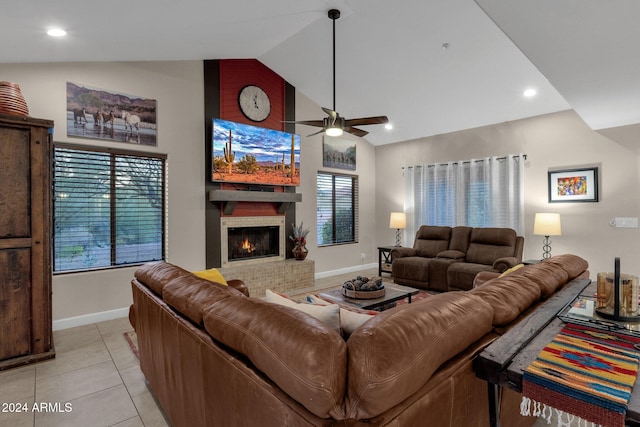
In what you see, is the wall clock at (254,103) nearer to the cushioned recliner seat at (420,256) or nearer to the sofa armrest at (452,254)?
the cushioned recliner seat at (420,256)

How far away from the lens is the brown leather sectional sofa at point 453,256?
4676 millimetres

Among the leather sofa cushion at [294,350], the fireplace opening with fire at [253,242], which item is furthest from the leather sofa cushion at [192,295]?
the fireplace opening with fire at [253,242]

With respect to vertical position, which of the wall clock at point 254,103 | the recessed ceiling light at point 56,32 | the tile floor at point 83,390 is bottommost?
the tile floor at point 83,390

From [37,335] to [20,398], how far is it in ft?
2.15

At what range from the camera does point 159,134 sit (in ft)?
13.8

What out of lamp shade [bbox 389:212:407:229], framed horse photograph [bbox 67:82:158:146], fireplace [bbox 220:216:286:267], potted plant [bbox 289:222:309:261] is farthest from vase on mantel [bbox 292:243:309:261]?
framed horse photograph [bbox 67:82:158:146]

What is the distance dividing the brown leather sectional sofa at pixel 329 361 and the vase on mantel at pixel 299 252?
3.64m

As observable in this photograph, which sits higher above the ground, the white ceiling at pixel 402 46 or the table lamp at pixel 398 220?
the white ceiling at pixel 402 46

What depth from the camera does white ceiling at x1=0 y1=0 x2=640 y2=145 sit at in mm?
2125

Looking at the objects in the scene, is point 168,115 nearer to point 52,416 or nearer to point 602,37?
point 52,416

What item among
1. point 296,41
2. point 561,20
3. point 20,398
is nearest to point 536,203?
point 561,20

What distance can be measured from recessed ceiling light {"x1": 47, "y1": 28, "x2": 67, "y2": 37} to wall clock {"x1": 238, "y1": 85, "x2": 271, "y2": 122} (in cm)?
240

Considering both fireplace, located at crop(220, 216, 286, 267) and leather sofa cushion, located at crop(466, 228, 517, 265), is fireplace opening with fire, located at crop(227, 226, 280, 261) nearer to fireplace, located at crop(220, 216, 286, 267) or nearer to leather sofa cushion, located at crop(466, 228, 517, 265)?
fireplace, located at crop(220, 216, 286, 267)

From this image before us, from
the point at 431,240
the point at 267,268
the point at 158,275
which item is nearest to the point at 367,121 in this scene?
the point at 158,275
